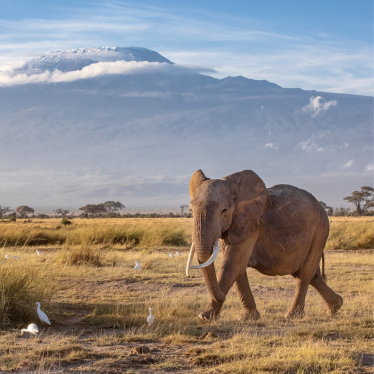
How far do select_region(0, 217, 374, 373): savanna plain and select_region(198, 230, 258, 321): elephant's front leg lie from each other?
25 cm

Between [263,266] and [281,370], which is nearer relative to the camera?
[281,370]

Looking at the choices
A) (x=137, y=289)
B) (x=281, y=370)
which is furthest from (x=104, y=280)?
(x=281, y=370)

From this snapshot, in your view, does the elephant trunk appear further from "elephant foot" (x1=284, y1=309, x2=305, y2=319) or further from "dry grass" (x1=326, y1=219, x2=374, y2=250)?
"dry grass" (x1=326, y1=219, x2=374, y2=250)

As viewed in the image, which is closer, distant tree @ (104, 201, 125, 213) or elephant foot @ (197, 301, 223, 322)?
elephant foot @ (197, 301, 223, 322)

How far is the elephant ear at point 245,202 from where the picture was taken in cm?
816

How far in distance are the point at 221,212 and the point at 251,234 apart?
852mm

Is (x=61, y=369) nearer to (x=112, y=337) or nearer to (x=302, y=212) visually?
(x=112, y=337)

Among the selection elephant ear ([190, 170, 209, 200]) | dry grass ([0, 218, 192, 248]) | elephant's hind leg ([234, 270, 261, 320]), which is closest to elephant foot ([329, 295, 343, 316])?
elephant's hind leg ([234, 270, 261, 320])

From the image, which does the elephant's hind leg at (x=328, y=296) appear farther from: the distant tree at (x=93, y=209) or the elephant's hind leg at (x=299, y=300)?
the distant tree at (x=93, y=209)

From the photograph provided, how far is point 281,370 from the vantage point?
19.9 ft

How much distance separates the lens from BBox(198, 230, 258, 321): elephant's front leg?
8.18 m

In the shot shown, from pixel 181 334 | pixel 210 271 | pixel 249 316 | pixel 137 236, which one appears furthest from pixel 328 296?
pixel 137 236

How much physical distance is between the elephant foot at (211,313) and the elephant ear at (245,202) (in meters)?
1.00

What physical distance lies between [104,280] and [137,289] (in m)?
1.51
